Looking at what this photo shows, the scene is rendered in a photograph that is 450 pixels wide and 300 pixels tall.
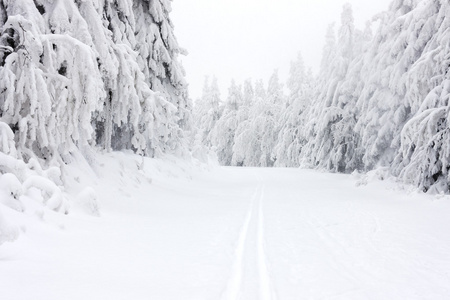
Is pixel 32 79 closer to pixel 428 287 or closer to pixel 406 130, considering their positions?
pixel 428 287

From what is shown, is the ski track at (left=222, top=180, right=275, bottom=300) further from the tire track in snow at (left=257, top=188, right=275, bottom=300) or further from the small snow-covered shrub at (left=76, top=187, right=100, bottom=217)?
the small snow-covered shrub at (left=76, top=187, right=100, bottom=217)

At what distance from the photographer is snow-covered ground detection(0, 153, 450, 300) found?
4.59m

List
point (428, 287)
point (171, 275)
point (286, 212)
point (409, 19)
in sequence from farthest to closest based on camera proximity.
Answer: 1. point (409, 19)
2. point (286, 212)
3. point (171, 275)
4. point (428, 287)

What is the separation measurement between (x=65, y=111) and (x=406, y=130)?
37.3ft

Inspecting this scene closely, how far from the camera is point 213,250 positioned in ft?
21.8

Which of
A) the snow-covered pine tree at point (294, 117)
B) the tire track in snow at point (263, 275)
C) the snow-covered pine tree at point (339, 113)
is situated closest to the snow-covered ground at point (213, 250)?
the tire track in snow at point (263, 275)

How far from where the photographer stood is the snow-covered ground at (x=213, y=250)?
4.59m

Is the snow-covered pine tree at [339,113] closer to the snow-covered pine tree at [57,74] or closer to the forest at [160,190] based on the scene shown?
the forest at [160,190]

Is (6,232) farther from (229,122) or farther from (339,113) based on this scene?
(229,122)

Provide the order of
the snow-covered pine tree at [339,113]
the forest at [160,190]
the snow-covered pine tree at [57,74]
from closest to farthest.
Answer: the forest at [160,190] → the snow-covered pine tree at [57,74] → the snow-covered pine tree at [339,113]

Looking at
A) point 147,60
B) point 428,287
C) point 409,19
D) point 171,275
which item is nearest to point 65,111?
point 171,275

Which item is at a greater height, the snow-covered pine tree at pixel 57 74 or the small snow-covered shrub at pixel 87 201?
the snow-covered pine tree at pixel 57 74

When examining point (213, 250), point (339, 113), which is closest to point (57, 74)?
point (213, 250)

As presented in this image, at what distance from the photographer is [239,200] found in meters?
14.1
